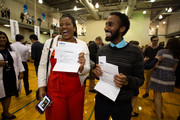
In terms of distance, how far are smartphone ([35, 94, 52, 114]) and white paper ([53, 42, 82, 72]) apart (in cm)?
39

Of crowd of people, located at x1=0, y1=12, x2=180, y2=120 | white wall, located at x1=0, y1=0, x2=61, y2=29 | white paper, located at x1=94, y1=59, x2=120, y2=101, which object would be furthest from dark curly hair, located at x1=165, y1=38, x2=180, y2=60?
white wall, located at x1=0, y1=0, x2=61, y2=29

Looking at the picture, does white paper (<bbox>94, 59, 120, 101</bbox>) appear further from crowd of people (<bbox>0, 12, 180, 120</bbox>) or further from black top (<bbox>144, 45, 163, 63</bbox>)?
black top (<bbox>144, 45, 163, 63</bbox>)

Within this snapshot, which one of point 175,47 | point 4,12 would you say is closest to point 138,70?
point 175,47

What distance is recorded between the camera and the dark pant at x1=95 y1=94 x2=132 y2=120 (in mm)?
1013

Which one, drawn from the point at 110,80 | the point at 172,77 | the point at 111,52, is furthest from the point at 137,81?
the point at 172,77

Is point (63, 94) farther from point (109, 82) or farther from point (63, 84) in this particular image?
point (109, 82)

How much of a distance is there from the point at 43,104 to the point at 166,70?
2.36 metres

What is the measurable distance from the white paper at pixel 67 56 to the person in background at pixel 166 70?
184 cm

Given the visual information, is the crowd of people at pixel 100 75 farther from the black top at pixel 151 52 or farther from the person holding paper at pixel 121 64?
the black top at pixel 151 52

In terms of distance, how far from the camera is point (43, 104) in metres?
1.02

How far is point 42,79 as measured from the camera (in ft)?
3.79

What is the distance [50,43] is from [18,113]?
2250 millimetres

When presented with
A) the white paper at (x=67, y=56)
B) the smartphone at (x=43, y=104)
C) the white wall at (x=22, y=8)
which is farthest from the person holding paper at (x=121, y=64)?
the white wall at (x=22, y=8)

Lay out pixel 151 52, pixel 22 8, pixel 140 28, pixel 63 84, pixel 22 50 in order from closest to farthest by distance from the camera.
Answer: pixel 63 84 → pixel 151 52 → pixel 22 50 → pixel 22 8 → pixel 140 28
